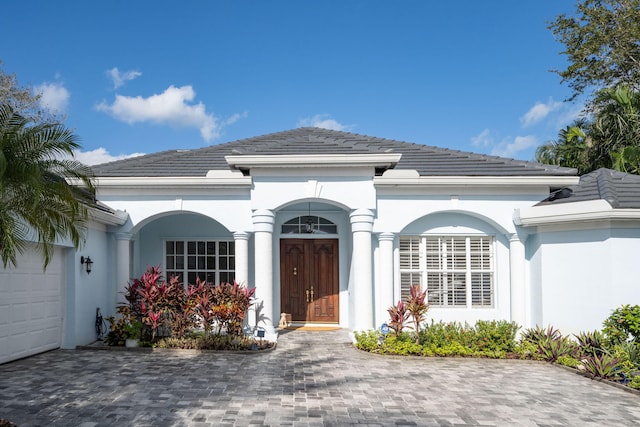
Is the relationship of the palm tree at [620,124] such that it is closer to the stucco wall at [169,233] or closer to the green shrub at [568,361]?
the green shrub at [568,361]

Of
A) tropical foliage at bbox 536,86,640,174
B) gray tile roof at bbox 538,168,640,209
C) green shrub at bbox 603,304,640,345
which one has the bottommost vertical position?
green shrub at bbox 603,304,640,345

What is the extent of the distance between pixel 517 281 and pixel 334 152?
568 centimetres

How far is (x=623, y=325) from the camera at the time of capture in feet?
26.9

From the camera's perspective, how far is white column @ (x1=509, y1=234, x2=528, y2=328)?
408 inches

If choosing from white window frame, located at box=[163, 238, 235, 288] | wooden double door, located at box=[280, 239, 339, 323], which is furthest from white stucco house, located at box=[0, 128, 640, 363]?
white window frame, located at box=[163, 238, 235, 288]

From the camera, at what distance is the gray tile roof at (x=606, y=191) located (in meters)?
8.81

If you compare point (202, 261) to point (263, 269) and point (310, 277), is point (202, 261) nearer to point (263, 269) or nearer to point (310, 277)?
point (263, 269)

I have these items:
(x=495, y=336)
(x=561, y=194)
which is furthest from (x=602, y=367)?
(x=561, y=194)

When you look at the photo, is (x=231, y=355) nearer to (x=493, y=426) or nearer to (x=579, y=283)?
(x=493, y=426)

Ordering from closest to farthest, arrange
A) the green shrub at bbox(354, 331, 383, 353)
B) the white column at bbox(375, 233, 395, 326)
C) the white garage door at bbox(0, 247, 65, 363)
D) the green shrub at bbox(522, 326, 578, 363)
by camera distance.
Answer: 1. the white garage door at bbox(0, 247, 65, 363)
2. the green shrub at bbox(522, 326, 578, 363)
3. the green shrub at bbox(354, 331, 383, 353)
4. the white column at bbox(375, 233, 395, 326)

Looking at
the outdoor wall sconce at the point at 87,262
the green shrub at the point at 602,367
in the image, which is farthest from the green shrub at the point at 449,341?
the outdoor wall sconce at the point at 87,262

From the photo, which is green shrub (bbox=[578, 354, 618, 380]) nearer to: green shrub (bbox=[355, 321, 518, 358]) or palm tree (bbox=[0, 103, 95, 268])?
green shrub (bbox=[355, 321, 518, 358])

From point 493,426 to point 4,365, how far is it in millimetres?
8680

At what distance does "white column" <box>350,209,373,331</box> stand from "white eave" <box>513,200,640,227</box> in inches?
149
